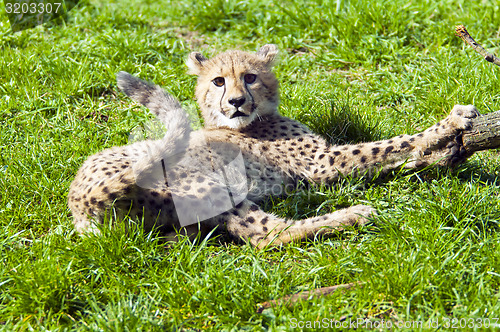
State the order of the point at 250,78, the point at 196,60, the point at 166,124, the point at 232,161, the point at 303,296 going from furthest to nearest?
the point at 196,60 < the point at 250,78 < the point at 232,161 < the point at 166,124 < the point at 303,296

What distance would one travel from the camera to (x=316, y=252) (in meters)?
3.19

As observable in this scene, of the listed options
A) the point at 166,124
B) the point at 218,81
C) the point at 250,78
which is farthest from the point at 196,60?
the point at 166,124

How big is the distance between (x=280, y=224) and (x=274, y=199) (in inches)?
16.2

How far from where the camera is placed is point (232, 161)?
12.1ft

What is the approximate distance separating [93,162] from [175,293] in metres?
1.24

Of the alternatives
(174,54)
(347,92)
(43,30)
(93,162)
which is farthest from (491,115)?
(43,30)

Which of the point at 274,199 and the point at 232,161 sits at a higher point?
the point at 232,161

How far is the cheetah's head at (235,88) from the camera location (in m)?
3.84

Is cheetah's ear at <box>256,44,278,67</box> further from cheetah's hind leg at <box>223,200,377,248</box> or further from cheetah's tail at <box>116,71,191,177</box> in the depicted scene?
cheetah's hind leg at <box>223,200,377,248</box>

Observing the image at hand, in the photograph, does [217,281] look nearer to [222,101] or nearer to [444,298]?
[444,298]
